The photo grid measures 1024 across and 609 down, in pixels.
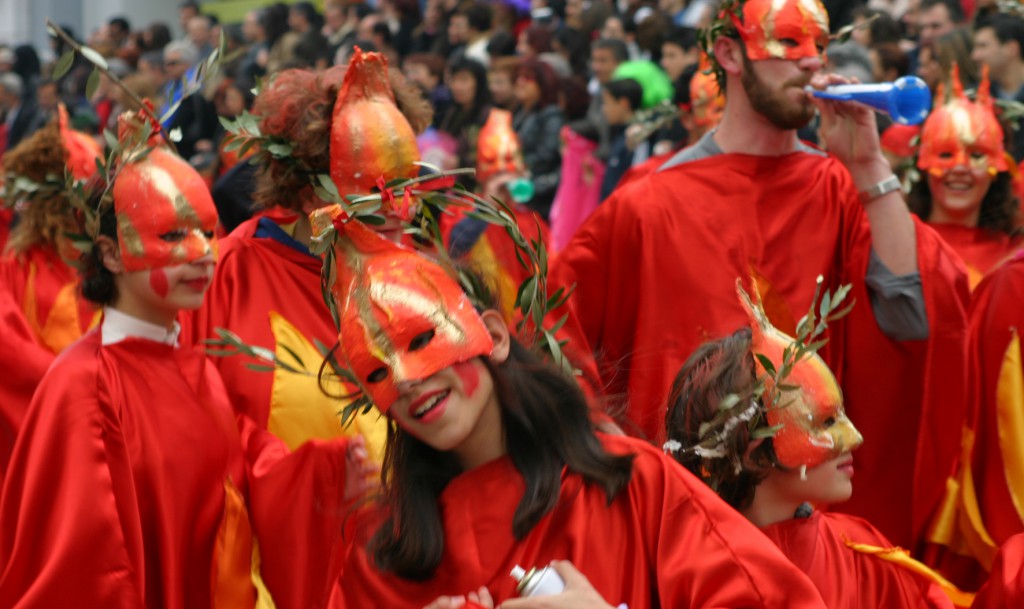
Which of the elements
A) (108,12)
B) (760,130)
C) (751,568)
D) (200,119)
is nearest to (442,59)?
(200,119)

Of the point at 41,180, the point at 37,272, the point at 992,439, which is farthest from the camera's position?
the point at 37,272

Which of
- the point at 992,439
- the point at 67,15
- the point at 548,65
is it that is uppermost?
the point at 992,439

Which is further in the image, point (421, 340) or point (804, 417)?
point (804, 417)

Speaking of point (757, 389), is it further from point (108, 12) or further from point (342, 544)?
point (108, 12)

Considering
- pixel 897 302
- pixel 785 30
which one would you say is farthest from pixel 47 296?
pixel 897 302

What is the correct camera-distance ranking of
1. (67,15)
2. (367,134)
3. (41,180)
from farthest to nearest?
(67,15) → (41,180) → (367,134)

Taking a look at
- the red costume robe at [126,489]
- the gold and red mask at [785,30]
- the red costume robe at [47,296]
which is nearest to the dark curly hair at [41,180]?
the red costume robe at [47,296]

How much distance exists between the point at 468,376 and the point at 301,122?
169 cm

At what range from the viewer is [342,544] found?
3.71 m

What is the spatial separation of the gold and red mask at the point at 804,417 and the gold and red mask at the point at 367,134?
4.28 feet

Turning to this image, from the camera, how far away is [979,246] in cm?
589

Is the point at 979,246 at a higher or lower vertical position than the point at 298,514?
lower

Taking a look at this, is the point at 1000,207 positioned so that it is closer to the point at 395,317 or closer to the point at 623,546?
the point at 623,546

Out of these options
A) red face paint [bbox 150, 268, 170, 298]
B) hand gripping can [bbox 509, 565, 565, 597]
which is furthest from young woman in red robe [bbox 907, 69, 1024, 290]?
hand gripping can [bbox 509, 565, 565, 597]
